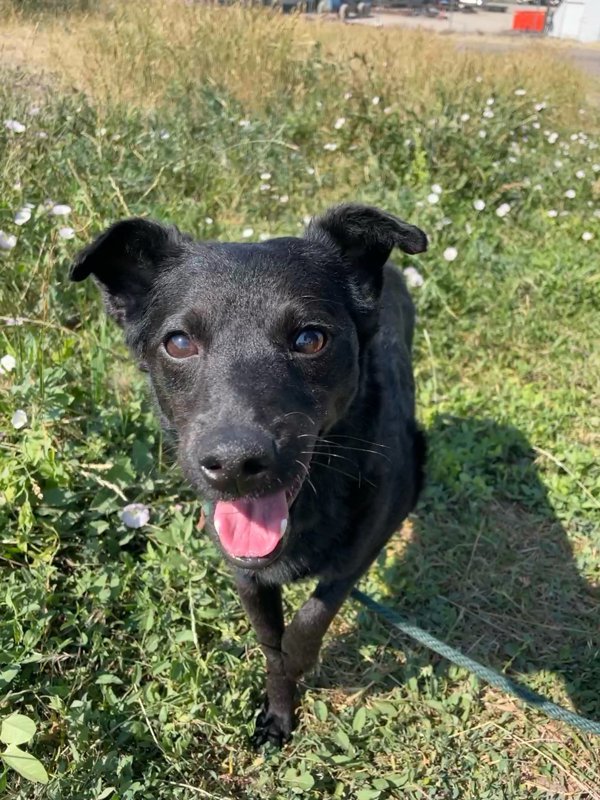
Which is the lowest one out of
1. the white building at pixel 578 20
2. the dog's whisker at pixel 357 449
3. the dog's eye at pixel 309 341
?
the dog's whisker at pixel 357 449

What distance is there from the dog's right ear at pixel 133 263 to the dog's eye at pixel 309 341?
58 cm

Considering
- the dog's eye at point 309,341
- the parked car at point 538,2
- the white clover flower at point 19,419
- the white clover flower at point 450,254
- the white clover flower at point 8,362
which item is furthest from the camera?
the parked car at point 538,2

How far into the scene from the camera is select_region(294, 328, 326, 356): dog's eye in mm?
1638

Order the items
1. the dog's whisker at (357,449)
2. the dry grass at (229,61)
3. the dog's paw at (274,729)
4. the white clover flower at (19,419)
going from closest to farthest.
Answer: the dog's whisker at (357,449) < the dog's paw at (274,729) < the white clover flower at (19,419) < the dry grass at (229,61)

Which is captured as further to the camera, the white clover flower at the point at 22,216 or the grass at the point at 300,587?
the white clover flower at the point at 22,216

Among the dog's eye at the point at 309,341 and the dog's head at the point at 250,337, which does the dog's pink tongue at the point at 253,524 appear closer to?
the dog's head at the point at 250,337

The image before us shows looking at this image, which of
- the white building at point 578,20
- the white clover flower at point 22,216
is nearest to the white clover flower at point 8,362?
the white clover flower at point 22,216

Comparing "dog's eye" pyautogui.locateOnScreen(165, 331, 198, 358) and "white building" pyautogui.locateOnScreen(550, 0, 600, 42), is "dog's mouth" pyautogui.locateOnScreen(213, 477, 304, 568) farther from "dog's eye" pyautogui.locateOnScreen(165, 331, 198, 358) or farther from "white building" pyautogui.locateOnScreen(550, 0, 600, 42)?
"white building" pyautogui.locateOnScreen(550, 0, 600, 42)

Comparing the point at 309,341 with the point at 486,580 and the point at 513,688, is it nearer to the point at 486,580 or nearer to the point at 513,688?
the point at 513,688

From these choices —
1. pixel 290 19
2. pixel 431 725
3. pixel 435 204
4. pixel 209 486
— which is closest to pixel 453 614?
pixel 431 725

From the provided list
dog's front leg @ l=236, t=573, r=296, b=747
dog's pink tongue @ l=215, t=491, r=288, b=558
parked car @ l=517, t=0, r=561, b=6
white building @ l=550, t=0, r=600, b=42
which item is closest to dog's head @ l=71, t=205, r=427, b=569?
dog's pink tongue @ l=215, t=491, r=288, b=558

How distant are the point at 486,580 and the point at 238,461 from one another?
5.81ft

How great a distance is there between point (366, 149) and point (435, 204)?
1.14 meters

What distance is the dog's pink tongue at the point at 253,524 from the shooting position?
1.48 meters
